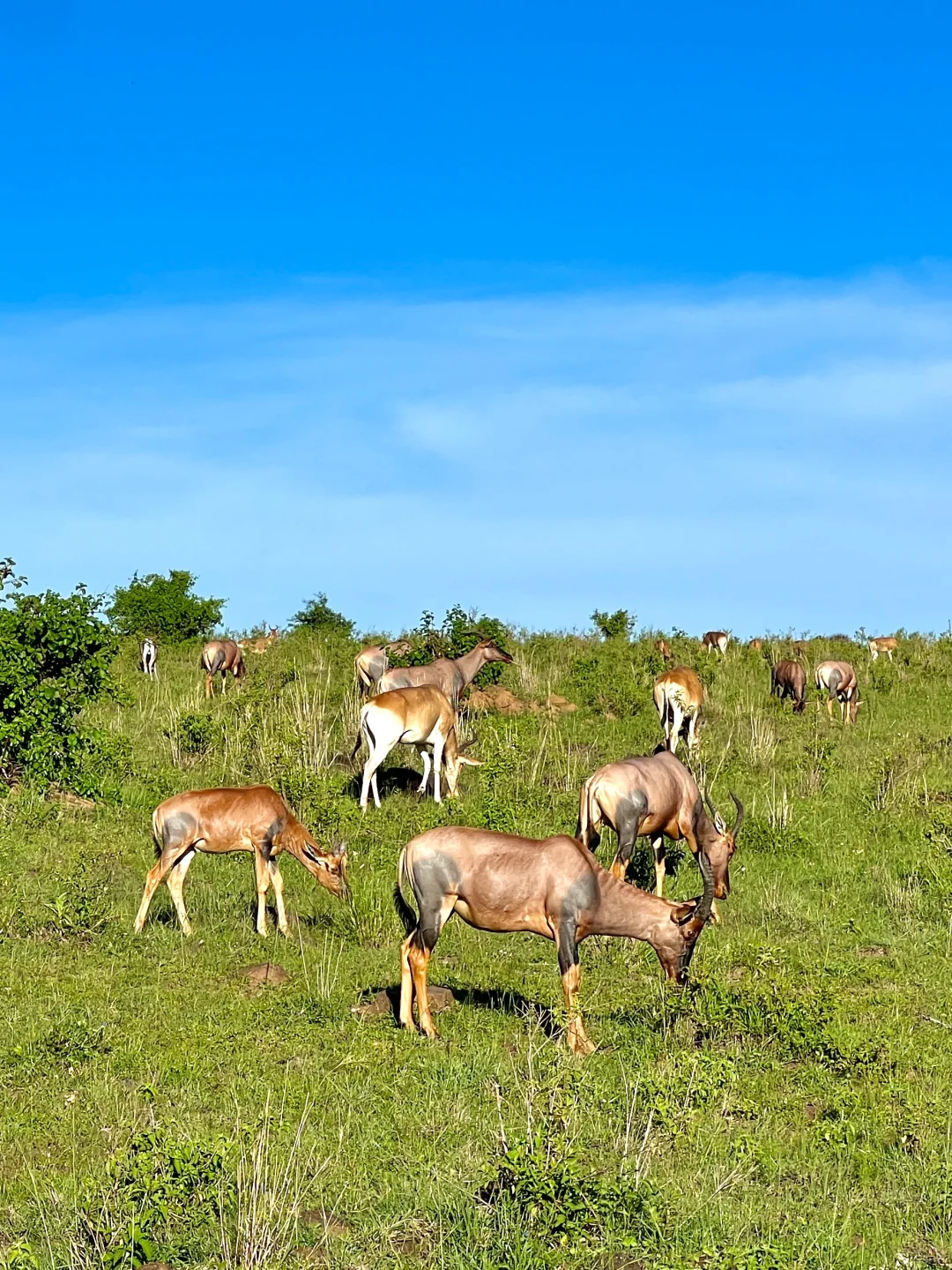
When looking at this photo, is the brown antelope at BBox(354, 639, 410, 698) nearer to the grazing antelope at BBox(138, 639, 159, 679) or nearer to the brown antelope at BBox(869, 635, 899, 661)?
the grazing antelope at BBox(138, 639, 159, 679)

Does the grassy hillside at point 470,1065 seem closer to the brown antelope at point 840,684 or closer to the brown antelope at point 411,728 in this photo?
the brown antelope at point 411,728

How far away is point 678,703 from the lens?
70.9 ft

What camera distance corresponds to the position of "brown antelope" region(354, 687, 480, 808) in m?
17.9

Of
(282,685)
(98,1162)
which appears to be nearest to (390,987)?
(98,1162)

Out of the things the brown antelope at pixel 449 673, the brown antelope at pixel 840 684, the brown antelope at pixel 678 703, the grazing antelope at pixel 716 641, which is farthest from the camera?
the grazing antelope at pixel 716 641

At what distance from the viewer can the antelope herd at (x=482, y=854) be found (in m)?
9.30

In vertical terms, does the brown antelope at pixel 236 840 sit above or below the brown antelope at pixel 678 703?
below

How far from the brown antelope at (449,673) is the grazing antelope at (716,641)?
9301 millimetres

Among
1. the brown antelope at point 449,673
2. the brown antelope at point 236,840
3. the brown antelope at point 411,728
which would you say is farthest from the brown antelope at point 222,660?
the brown antelope at point 236,840

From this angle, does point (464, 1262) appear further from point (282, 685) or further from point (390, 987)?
point (282, 685)

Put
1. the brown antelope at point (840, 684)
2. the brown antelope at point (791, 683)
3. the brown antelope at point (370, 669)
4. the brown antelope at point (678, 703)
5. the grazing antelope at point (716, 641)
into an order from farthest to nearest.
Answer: the grazing antelope at point (716, 641)
the brown antelope at point (791, 683)
the brown antelope at point (840, 684)
the brown antelope at point (370, 669)
the brown antelope at point (678, 703)

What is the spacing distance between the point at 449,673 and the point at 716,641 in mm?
11066

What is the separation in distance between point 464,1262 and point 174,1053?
11.6 feet

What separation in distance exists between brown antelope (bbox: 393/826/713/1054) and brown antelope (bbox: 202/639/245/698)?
16.9 m
